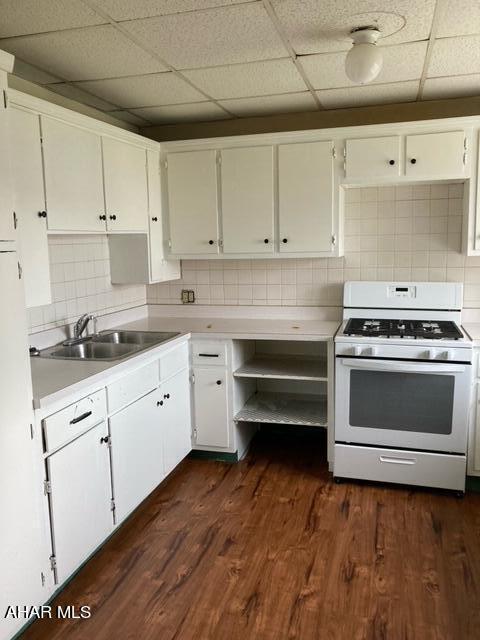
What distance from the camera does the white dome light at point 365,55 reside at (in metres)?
2.24

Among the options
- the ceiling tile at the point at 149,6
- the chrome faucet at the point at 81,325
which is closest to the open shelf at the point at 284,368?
the chrome faucet at the point at 81,325

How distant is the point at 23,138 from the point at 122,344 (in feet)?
4.59

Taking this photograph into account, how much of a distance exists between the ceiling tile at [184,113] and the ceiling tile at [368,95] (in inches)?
27.9

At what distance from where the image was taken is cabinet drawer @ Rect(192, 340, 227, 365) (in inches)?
136

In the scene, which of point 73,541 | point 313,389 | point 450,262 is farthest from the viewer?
point 313,389

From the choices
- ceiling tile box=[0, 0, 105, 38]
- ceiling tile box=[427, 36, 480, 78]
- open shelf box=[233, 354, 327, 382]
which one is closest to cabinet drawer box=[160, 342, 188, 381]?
open shelf box=[233, 354, 327, 382]

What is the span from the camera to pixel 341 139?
131 inches

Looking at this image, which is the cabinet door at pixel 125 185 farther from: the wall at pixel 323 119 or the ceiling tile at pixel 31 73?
the wall at pixel 323 119

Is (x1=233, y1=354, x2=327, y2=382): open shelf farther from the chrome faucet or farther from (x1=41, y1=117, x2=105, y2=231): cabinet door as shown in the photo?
(x1=41, y1=117, x2=105, y2=231): cabinet door

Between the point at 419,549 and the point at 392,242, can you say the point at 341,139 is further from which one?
the point at 419,549

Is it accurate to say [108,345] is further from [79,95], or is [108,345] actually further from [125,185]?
[79,95]

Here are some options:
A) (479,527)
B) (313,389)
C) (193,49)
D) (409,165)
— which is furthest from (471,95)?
(479,527)

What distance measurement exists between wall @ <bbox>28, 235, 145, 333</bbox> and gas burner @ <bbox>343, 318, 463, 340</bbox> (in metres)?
1.60

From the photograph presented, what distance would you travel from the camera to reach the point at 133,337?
348cm
